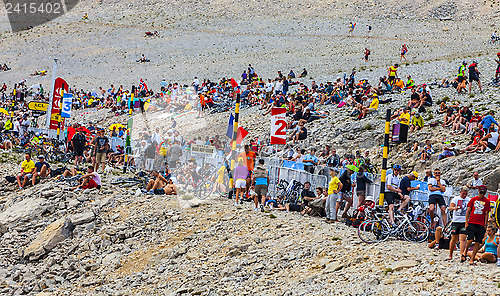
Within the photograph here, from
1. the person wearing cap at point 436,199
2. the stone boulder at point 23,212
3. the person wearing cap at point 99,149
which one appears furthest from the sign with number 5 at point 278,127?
the stone boulder at point 23,212

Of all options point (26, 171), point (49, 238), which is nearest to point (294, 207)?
point (49, 238)

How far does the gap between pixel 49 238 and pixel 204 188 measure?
4.59 meters

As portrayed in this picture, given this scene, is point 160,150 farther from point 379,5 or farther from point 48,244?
point 379,5

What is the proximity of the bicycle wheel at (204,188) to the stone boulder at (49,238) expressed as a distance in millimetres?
3736

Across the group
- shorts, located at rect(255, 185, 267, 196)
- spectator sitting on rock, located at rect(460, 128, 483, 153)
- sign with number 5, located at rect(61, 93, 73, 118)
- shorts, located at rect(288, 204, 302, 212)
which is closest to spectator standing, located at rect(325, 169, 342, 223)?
shorts, located at rect(288, 204, 302, 212)

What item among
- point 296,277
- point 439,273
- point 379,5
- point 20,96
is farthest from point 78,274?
point 379,5

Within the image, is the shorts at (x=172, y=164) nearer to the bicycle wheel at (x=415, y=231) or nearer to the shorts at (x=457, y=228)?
the bicycle wheel at (x=415, y=231)

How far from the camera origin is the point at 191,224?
15898mm

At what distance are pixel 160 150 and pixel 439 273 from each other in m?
12.8

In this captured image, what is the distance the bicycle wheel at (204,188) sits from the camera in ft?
58.7

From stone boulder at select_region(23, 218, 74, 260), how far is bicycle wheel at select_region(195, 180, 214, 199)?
147 inches

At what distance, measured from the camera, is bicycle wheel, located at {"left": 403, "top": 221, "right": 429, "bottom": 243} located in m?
12.8

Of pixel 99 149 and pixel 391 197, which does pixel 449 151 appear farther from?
pixel 99 149

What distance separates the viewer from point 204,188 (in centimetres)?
1809
